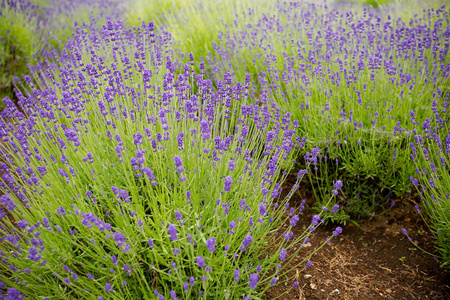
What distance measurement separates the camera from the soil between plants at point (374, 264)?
2.01 m

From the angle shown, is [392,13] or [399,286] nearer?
[399,286]

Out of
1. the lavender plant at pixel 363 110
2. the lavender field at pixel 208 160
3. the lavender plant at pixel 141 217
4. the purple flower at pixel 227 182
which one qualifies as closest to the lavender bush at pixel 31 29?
the lavender field at pixel 208 160

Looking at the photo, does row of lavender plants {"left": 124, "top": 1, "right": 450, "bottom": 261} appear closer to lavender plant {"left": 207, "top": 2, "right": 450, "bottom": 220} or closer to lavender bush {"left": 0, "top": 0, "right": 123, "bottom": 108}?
lavender plant {"left": 207, "top": 2, "right": 450, "bottom": 220}

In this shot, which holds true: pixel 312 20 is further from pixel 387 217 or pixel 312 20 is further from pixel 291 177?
pixel 387 217

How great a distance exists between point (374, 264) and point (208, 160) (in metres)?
1.52

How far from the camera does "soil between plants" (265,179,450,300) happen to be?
6.58 feet

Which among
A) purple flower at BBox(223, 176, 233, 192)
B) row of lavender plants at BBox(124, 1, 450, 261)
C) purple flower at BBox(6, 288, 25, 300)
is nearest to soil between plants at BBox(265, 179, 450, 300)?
row of lavender plants at BBox(124, 1, 450, 261)

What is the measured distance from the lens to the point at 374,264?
2271mm

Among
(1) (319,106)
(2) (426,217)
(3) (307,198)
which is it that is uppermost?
(1) (319,106)

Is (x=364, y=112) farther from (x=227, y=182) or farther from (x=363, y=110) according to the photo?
(x=227, y=182)

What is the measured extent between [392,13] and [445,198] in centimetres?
442

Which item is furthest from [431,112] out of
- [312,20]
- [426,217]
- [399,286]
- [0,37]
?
[0,37]

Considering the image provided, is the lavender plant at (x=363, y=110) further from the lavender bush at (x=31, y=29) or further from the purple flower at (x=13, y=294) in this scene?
the lavender bush at (x=31, y=29)

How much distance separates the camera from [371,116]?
8.79ft
